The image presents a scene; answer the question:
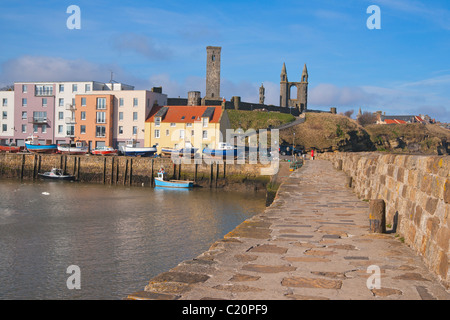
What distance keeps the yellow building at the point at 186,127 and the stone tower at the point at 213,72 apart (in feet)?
82.1

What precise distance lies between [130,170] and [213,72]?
44.5 meters

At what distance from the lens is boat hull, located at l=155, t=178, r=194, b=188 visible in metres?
43.1

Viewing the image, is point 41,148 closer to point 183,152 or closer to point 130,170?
point 130,170

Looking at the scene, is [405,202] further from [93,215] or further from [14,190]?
[14,190]

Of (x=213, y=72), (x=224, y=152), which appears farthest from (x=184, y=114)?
(x=213, y=72)

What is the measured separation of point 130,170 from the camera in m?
48.2

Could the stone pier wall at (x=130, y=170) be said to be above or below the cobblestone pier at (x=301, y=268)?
below

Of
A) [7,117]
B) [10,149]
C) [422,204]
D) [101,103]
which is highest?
[101,103]

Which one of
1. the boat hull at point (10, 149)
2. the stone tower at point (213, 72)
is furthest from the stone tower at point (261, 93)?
the boat hull at point (10, 149)

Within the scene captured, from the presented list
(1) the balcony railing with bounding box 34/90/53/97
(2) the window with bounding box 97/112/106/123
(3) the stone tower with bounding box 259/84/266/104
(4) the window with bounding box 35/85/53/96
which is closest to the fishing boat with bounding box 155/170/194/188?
(2) the window with bounding box 97/112/106/123

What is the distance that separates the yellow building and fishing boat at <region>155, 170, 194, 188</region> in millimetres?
14744

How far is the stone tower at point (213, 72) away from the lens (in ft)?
288

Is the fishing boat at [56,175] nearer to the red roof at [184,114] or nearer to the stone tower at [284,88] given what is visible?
the red roof at [184,114]
